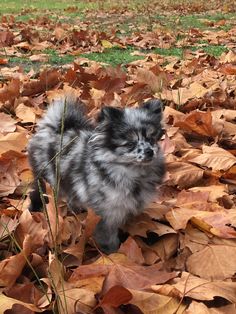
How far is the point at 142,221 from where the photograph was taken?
10.1ft

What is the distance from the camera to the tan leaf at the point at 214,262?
2525 millimetres

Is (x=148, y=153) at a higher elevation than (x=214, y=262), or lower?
higher

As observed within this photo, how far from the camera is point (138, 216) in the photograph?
3156mm

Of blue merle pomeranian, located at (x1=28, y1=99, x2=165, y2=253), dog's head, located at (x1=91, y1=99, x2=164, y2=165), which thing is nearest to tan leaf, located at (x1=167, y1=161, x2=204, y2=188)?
blue merle pomeranian, located at (x1=28, y1=99, x2=165, y2=253)

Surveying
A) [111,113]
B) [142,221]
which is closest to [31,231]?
[142,221]

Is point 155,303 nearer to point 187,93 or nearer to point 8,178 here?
point 8,178

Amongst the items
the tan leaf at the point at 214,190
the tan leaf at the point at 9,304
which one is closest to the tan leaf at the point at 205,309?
the tan leaf at the point at 9,304

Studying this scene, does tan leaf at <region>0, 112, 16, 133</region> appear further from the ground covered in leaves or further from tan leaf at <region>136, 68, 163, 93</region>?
tan leaf at <region>136, 68, 163, 93</region>

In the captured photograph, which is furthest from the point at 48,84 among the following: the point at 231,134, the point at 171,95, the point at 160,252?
the point at 160,252

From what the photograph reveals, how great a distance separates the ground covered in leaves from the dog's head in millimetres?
386

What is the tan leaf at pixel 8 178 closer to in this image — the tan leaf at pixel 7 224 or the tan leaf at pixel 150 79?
the tan leaf at pixel 7 224

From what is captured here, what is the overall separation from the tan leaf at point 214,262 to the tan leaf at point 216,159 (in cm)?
92

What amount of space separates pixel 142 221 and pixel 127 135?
0.53m

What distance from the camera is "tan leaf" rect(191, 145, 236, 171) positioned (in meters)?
3.53
